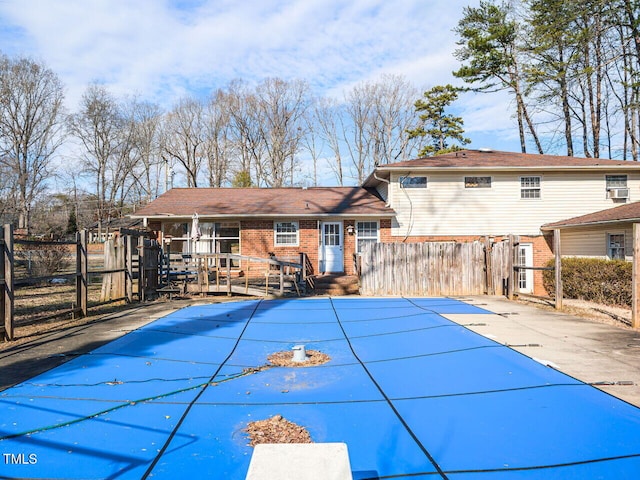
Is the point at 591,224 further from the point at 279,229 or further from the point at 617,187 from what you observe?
the point at 279,229

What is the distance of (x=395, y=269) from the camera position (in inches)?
539

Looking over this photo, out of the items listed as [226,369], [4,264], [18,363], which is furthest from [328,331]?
[4,264]

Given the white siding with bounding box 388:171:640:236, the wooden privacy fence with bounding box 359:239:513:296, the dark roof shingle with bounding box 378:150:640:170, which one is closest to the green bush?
the white siding with bounding box 388:171:640:236

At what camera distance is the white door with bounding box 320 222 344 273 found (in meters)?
17.0

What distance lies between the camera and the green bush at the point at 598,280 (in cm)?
1249

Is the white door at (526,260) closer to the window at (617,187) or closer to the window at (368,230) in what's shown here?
the window at (617,187)

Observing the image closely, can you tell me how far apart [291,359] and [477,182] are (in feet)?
45.3

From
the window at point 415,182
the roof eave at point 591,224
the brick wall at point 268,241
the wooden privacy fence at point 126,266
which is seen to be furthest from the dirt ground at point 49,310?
the roof eave at point 591,224

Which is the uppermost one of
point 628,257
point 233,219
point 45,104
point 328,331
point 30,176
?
point 45,104

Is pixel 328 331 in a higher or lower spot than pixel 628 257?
lower

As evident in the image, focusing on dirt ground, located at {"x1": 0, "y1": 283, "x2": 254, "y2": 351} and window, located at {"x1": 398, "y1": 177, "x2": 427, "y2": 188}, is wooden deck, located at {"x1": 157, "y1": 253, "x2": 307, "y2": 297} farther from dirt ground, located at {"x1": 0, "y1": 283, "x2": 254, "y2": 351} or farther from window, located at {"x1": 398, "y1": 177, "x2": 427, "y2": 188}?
window, located at {"x1": 398, "y1": 177, "x2": 427, "y2": 188}

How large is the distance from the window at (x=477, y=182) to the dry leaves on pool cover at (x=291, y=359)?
513 inches

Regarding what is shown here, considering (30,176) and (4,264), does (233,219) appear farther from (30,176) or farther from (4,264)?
(30,176)

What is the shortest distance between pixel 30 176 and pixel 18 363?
3585 cm
